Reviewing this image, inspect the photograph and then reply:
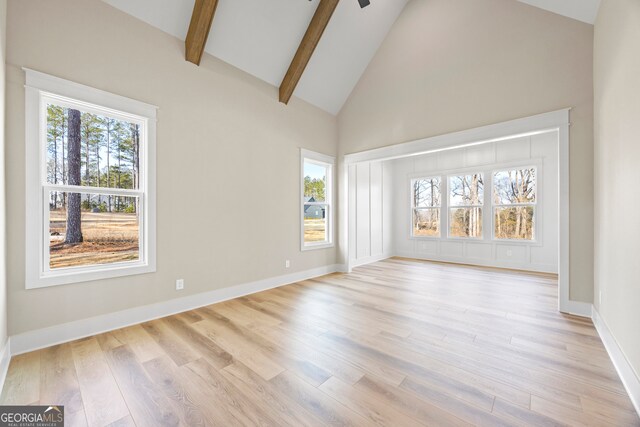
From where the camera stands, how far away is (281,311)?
3232 mm

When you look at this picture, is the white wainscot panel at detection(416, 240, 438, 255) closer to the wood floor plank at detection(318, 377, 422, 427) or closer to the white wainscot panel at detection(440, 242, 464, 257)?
the white wainscot panel at detection(440, 242, 464, 257)

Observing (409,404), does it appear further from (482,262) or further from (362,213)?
(482,262)

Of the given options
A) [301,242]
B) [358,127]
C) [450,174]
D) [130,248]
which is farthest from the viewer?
[450,174]

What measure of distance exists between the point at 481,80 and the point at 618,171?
7.38ft

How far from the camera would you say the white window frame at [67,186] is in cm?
231

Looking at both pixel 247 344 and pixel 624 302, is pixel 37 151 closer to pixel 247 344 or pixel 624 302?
pixel 247 344

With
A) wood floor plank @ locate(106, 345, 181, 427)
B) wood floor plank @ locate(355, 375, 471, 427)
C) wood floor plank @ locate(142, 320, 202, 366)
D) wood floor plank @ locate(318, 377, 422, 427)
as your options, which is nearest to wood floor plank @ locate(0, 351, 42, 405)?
wood floor plank @ locate(106, 345, 181, 427)

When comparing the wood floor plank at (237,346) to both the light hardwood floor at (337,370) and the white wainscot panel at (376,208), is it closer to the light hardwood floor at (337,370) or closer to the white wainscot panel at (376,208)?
the light hardwood floor at (337,370)

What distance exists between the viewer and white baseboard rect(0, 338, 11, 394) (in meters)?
1.87

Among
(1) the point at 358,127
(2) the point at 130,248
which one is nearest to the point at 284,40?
(1) the point at 358,127

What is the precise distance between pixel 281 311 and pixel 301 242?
1675 mm

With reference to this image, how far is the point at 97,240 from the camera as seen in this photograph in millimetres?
2756

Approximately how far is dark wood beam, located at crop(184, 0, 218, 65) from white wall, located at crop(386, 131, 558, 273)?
17.9ft

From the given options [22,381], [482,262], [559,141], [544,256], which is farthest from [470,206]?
[22,381]
